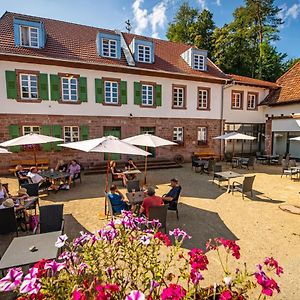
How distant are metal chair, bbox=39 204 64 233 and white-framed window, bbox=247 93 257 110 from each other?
18982mm

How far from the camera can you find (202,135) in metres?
18.2

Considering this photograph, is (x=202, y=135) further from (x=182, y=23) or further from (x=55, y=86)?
(x=182, y=23)

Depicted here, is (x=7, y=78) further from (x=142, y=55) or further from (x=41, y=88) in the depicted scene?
(x=142, y=55)

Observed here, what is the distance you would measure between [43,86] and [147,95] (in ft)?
22.1

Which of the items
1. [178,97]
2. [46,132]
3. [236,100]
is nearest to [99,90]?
[46,132]

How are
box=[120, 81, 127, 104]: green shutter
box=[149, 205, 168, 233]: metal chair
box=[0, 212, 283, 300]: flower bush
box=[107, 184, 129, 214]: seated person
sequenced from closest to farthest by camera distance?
1. box=[0, 212, 283, 300]: flower bush
2. box=[149, 205, 168, 233]: metal chair
3. box=[107, 184, 129, 214]: seated person
4. box=[120, 81, 127, 104]: green shutter

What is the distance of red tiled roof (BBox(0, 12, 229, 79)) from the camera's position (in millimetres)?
13023

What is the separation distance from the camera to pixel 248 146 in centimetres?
2048

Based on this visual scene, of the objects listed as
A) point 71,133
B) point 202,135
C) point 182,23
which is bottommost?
point 202,135

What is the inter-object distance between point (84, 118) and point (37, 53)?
445 centimetres

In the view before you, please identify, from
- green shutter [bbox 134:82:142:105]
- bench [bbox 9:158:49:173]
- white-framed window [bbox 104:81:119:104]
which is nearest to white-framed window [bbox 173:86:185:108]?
green shutter [bbox 134:82:142:105]

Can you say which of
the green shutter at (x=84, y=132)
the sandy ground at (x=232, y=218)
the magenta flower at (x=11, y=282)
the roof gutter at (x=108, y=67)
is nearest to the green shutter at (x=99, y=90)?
the roof gutter at (x=108, y=67)

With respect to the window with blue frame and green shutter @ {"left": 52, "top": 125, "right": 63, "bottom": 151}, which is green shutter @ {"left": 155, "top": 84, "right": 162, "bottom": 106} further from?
the window with blue frame

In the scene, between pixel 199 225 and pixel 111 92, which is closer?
pixel 199 225
